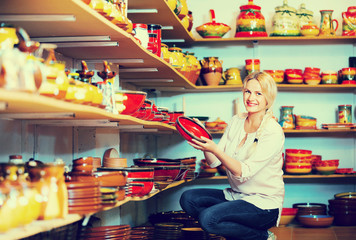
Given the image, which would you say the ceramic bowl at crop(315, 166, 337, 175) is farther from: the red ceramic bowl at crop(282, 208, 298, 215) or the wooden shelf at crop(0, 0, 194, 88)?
the wooden shelf at crop(0, 0, 194, 88)

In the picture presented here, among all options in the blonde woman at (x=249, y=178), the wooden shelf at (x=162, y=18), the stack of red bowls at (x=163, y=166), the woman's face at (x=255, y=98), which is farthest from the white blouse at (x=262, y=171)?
the wooden shelf at (x=162, y=18)

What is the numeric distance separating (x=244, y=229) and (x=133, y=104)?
104 centimetres

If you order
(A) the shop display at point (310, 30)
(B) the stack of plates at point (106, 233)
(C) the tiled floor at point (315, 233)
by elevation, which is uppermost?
(A) the shop display at point (310, 30)

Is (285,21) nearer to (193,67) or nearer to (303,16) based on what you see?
(303,16)

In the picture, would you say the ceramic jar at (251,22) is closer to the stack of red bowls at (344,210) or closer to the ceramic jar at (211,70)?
the ceramic jar at (211,70)

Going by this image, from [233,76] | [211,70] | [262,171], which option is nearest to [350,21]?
[233,76]

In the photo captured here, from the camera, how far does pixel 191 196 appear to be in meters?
3.43

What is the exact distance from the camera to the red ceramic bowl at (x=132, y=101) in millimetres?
2559

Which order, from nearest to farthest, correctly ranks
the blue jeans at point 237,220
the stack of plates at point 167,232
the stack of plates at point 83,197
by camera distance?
the stack of plates at point 83,197
the blue jeans at point 237,220
the stack of plates at point 167,232

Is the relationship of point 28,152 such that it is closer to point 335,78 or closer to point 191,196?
point 191,196

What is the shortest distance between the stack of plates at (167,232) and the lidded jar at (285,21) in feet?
7.13

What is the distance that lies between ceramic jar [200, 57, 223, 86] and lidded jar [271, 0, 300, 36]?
614 mm

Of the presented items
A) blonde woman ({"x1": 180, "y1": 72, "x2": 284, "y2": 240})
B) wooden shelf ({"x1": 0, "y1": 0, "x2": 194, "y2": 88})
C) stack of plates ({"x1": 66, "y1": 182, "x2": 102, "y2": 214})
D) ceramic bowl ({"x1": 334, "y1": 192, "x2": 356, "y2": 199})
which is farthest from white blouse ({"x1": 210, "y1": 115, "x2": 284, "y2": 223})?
ceramic bowl ({"x1": 334, "y1": 192, "x2": 356, "y2": 199})

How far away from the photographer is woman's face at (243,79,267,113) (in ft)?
10.8
